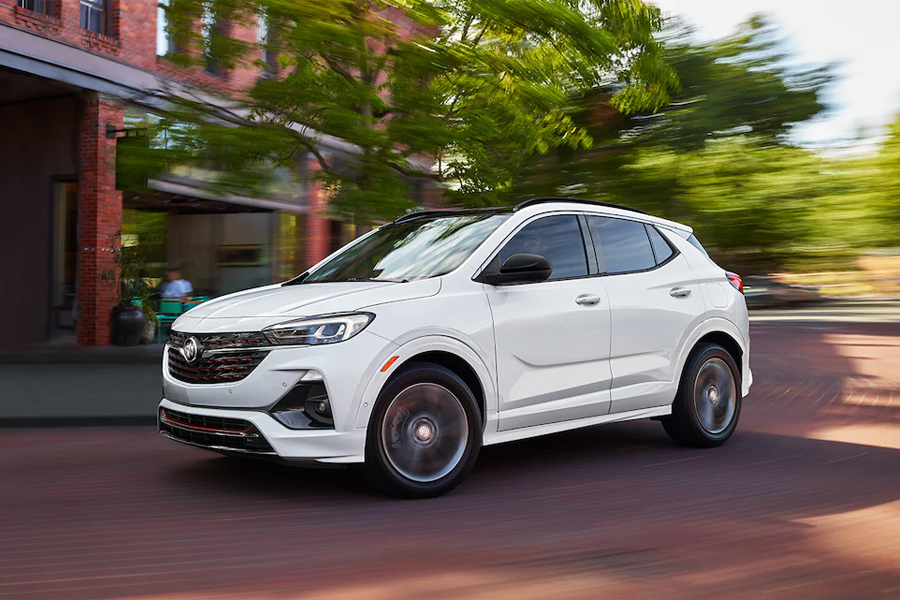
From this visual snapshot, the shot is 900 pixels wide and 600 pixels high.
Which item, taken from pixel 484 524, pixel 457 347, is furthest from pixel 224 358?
pixel 484 524

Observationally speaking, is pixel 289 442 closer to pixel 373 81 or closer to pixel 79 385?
pixel 373 81

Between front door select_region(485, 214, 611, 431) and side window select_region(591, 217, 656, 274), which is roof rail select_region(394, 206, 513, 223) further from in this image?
side window select_region(591, 217, 656, 274)

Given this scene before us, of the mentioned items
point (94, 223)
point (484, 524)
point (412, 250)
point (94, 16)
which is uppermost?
point (94, 16)

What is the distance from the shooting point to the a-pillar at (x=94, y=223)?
16828 millimetres

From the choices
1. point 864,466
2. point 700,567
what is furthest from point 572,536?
point 864,466

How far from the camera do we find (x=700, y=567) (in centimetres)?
455

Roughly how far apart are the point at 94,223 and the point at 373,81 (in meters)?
8.02

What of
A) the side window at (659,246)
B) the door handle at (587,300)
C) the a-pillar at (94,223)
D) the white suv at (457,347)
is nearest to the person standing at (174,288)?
the a-pillar at (94,223)

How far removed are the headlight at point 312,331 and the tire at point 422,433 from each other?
0.41 meters

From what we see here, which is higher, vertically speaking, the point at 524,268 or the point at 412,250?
the point at 412,250

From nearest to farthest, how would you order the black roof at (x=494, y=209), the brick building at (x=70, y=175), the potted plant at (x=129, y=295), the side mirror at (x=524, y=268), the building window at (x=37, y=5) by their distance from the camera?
the side mirror at (x=524, y=268) → the black roof at (x=494, y=209) → the building window at (x=37, y=5) → the brick building at (x=70, y=175) → the potted plant at (x=129, y=295)

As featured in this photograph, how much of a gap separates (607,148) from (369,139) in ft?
30.0

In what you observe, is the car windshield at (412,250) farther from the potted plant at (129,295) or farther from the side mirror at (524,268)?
the potted plant at (129,295)

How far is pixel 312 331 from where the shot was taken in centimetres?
552
